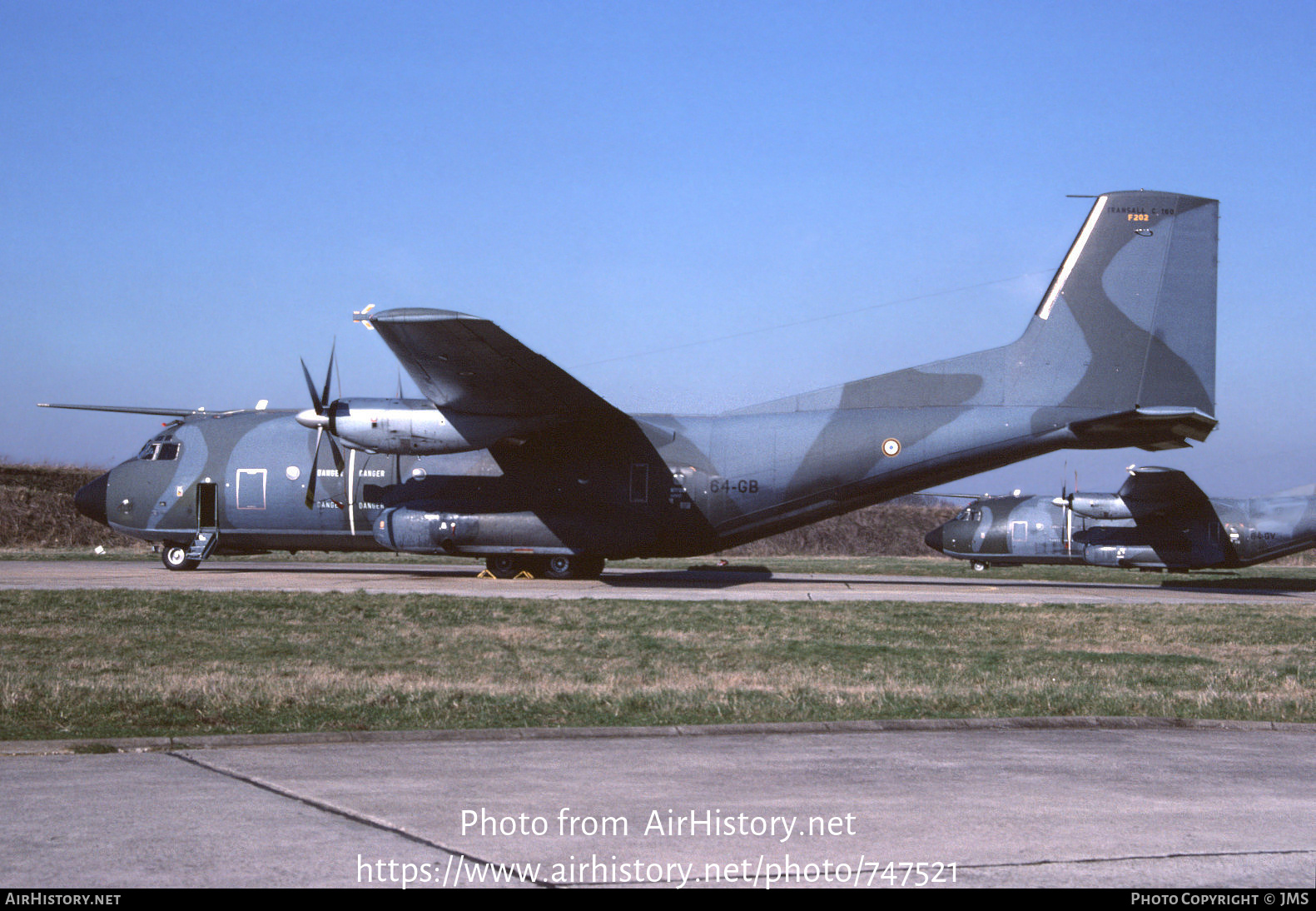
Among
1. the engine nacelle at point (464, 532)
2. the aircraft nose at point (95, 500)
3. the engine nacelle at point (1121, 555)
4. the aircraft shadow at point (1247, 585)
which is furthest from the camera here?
the engine nacelle at point (1121, 555)

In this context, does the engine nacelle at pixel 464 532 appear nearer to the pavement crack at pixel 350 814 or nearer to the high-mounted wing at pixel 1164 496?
the pavement crack at pixel 350 814

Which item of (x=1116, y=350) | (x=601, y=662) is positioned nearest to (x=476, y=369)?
(x=601, y=662)

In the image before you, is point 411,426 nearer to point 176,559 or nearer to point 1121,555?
point 176,559

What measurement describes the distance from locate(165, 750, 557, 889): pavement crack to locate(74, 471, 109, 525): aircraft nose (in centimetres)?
2621

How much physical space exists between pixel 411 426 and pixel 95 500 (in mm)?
11381

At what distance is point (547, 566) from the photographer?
2922cm

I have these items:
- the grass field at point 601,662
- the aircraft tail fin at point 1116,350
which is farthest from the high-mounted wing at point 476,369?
the aircraft tail fin at point 1116,350

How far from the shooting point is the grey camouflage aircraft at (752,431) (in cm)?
2503

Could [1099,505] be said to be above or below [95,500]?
above

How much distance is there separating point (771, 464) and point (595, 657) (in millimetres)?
12211

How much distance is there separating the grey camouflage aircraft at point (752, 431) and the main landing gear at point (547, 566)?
0.05 m

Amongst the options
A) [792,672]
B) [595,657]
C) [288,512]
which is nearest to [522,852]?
[792,672]

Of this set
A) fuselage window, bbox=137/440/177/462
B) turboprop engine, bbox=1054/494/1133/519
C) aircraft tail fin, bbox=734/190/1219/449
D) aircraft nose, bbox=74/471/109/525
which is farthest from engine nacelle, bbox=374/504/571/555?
turboprop engine, bbox=1054/494/1133/519

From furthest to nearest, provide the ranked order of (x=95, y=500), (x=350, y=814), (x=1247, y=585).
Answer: (x=1247, y=585) → (x=95, y=500) → (x=350, y=814)
